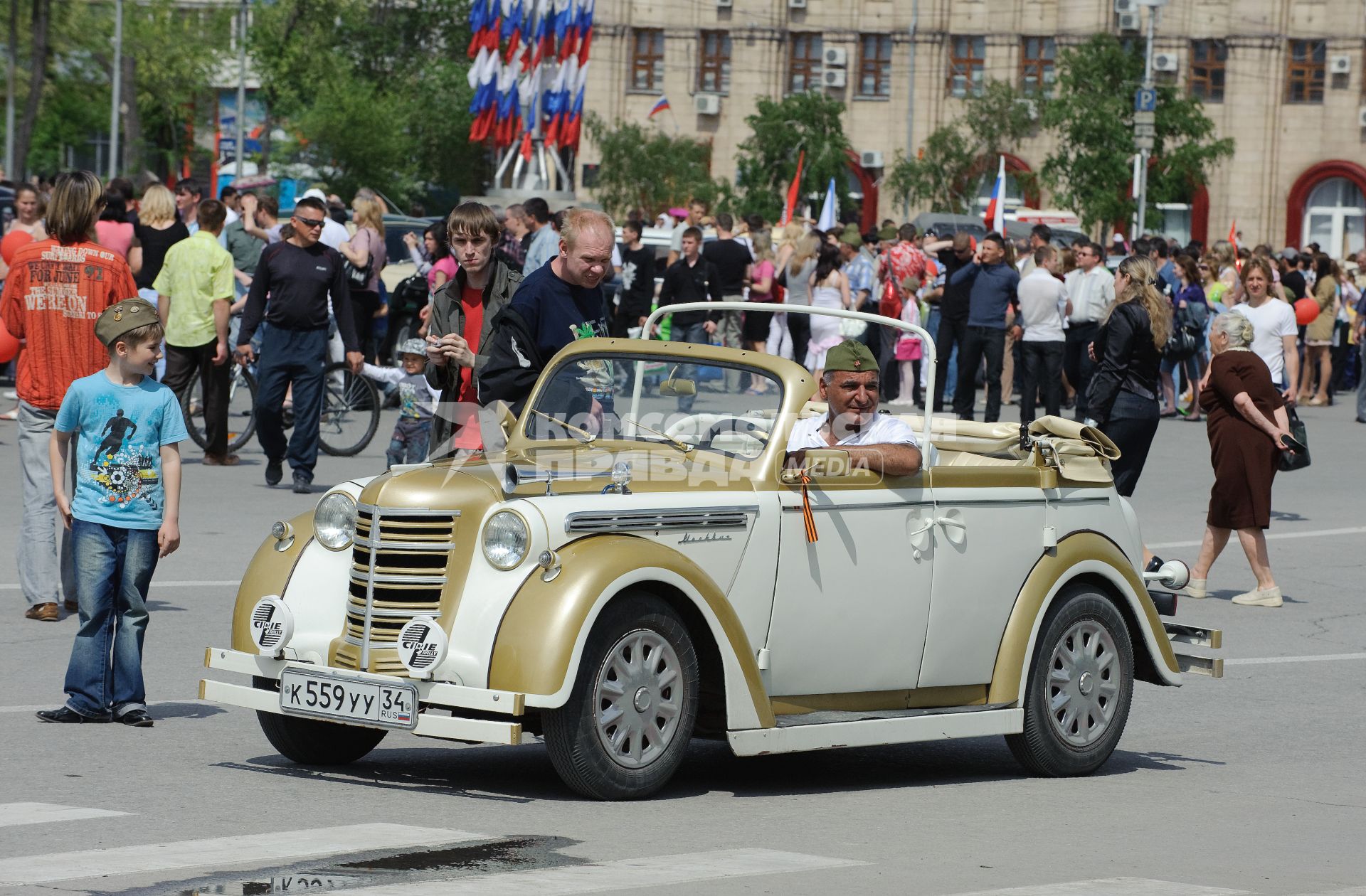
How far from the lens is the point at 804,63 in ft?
238

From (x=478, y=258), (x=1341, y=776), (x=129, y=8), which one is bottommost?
(x=1341, y=776)

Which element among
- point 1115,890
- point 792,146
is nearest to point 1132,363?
point 1115,890

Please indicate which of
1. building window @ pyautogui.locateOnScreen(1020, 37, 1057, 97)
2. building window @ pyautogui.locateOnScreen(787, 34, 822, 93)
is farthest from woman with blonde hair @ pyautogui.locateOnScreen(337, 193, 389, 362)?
building window @ pyautogui.locateOnScreen(787, 34, 822, 93)

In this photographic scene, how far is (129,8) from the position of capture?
77625 mm

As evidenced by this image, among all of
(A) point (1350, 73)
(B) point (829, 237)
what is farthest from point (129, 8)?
(B) point (829, 237)

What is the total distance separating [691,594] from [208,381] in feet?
36.8

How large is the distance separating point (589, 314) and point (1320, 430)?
1971cm

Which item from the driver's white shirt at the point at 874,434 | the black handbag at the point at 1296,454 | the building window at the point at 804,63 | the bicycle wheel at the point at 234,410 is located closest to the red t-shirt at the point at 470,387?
the driver's white shirt at the point at 874,434

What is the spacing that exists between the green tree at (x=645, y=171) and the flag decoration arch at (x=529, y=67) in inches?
841

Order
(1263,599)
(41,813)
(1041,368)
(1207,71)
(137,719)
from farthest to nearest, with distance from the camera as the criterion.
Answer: (1207,71)
(1041,368)
(1263,599)
(137,719)
(41,813)

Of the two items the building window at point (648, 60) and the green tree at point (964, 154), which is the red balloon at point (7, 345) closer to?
the green tree at point (964, 154)

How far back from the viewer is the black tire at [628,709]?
7.12m

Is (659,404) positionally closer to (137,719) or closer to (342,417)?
(137,719)

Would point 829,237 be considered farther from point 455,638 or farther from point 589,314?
point 455,638
